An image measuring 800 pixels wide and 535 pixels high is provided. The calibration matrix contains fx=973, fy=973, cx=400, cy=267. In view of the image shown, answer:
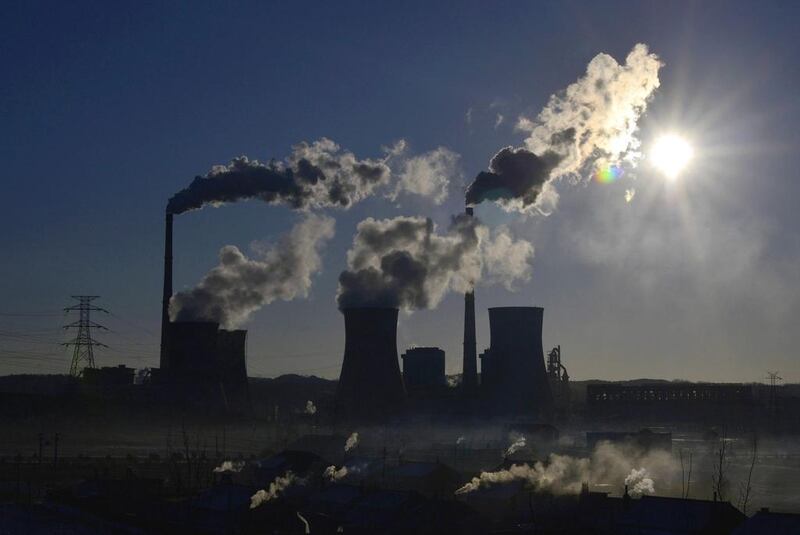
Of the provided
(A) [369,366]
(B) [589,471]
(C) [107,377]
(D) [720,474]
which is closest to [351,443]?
(A) [369,366]

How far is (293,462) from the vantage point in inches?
1734

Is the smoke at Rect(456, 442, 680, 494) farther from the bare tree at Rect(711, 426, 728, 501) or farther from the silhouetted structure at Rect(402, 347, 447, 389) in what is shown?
the silhouetted structure at Rect(402, 347, 447, 389)

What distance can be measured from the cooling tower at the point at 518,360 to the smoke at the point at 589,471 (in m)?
11.7

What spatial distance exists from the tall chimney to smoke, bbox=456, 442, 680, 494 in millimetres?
19781

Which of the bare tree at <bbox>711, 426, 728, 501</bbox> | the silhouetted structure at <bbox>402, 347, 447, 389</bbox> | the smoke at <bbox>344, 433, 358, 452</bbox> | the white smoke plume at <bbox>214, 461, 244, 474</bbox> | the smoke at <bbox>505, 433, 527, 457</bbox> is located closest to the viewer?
the bare tree at <bbox>711, 426, 728, 501</bbox>

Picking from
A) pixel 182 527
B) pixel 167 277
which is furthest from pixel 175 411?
pixel 182 527

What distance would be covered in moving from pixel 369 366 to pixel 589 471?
57.6 ft

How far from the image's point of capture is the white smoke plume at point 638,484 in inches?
1591

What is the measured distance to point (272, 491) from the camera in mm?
34125

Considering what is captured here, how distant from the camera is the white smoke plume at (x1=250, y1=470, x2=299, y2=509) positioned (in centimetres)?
3200

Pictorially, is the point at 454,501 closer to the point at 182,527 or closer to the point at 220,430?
the point at 182,527

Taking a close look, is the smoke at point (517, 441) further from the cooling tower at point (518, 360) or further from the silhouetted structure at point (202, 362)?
the silhouetted structure at point (202, 362)

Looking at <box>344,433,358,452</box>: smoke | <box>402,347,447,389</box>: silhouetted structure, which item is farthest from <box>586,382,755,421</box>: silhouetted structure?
<box>344,433,358,452</box>: smoke

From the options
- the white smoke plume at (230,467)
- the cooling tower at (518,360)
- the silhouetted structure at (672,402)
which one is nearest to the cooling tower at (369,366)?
the cooling tower at (518,360)
